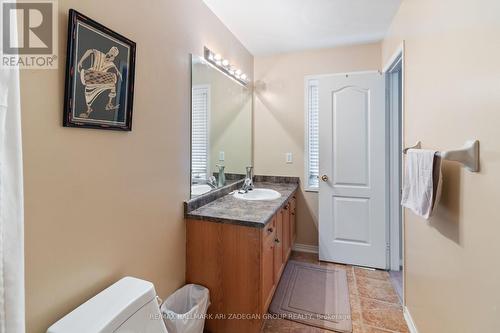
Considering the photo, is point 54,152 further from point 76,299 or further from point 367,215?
point 367,215

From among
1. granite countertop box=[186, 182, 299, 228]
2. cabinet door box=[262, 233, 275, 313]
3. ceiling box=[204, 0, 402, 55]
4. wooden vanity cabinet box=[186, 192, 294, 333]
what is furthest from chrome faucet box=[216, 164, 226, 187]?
ceiling box=[204, 0, 402, 55]

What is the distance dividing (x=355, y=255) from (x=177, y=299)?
1.98 meters

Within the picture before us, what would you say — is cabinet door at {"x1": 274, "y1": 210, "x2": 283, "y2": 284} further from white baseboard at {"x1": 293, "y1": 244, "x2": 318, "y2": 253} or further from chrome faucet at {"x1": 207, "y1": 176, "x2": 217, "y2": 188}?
white baseboard at {"x1": 293, "y1": 244, "x2": 318, "y2": 253}

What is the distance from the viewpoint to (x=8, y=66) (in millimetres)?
683

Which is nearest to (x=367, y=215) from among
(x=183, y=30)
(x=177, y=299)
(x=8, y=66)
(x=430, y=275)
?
(x=430, y=275)

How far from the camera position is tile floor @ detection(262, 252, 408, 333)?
181 cm

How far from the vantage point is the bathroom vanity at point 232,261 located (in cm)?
163

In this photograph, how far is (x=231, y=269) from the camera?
168 cm

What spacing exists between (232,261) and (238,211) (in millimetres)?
354

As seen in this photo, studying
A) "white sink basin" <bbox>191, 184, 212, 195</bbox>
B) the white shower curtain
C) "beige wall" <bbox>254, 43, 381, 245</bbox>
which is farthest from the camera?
"beige wall" <bbox>254, 43, 381, 245</bbox>

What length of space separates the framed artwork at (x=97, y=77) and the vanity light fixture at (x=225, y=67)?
35.6 inches

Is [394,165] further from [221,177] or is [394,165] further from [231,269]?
[231,269]

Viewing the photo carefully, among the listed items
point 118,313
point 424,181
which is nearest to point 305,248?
point 424,181

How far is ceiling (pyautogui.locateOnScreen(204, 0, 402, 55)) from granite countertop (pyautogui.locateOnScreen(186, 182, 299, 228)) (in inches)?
64.1
